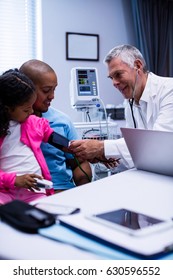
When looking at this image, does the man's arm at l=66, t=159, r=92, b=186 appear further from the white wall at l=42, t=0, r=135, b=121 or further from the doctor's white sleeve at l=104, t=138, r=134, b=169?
the white wall at l=42, t=0, r=135, b=121

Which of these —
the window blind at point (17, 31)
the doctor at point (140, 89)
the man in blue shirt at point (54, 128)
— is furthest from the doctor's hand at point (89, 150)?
the window blind at point (17, 31)

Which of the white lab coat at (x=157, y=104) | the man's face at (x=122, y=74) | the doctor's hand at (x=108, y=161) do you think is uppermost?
the man's face at (x=122, y=74)

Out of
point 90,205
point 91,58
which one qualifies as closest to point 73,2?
point 91,58

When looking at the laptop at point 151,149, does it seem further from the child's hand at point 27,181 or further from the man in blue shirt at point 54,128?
Answer: the man in blue shirt at point 54,128

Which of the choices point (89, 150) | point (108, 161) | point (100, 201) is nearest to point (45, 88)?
point (89, 150)

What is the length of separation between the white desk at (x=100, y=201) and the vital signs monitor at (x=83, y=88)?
1.56 meters

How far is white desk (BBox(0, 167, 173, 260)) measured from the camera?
2.00 feet

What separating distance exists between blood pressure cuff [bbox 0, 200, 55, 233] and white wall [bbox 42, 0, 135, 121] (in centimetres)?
322

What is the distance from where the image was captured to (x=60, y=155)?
170 cm

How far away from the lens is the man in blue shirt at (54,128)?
157 centimetres

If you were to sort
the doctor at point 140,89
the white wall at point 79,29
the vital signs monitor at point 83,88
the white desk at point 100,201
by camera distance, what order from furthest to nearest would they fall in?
the white wall at point 79,29 → the vital signs monitor at point 83,88 → the doctor at point 140,89 → the white desk at point 100,201

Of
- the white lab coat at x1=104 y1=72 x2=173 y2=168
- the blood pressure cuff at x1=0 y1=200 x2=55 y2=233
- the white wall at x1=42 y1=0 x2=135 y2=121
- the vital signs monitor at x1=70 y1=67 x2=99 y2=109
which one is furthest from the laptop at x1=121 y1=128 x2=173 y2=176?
the white wall at x1=42 y1=0 x2=135 y2=121

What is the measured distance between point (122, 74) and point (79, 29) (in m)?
2.24

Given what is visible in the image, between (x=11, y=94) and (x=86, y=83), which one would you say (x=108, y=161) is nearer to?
(x=11, y=94)
